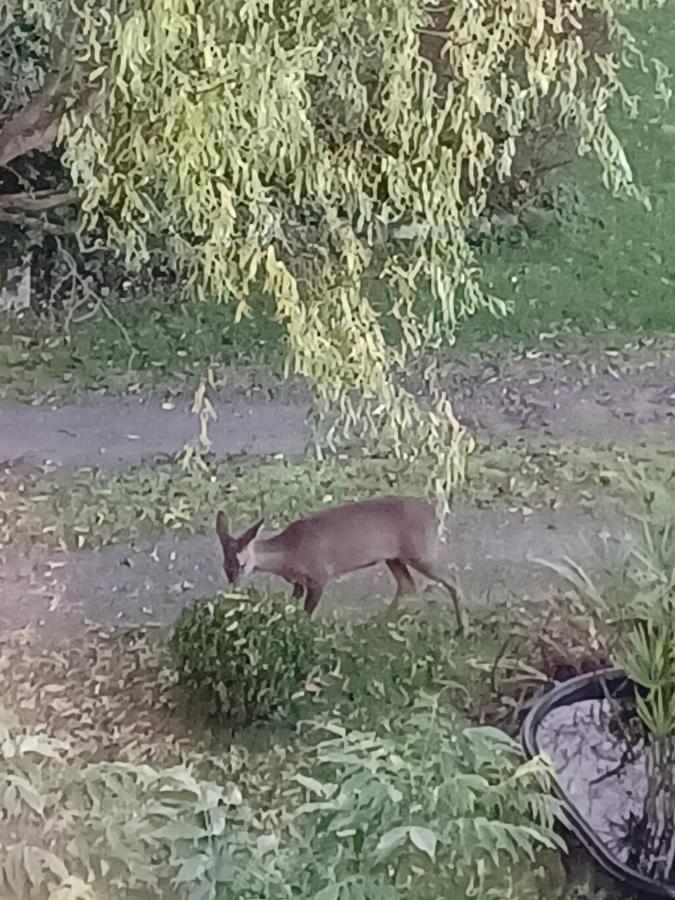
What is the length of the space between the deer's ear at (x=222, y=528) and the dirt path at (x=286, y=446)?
0.01m

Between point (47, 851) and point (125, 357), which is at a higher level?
point (125, 357)

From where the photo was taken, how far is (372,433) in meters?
1.16

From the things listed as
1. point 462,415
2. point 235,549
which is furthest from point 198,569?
point 462,415

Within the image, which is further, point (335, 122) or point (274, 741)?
point (274, 741)

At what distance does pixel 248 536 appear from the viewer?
3.84ft

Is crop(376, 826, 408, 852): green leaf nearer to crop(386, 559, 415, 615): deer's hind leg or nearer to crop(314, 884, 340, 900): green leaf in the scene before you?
crop(314, 884, 340, 900): green leaf

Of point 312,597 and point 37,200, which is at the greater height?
point 37,200

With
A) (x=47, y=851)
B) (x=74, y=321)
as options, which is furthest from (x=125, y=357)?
(x=47, y=851)

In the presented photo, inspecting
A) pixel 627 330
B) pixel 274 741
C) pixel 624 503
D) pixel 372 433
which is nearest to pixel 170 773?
pixel 274 741

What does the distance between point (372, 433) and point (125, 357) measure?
0.89ft

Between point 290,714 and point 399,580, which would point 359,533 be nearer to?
point 399,580

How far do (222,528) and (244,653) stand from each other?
14cm

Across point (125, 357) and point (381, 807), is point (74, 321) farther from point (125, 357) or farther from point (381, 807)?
point (381, 807)

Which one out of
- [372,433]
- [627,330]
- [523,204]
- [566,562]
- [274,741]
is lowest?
[274,741]
